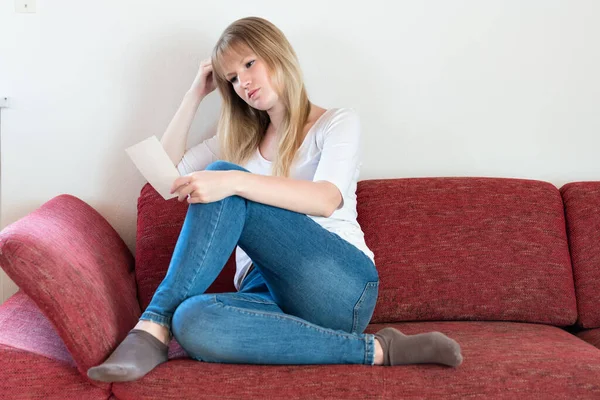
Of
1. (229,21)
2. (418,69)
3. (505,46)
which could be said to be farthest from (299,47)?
(505,46)

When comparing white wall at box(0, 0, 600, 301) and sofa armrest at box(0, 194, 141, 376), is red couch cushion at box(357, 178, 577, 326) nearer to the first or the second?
white wall at box(0, 0, 600, 301)

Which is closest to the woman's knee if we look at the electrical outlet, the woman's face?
the woman's face

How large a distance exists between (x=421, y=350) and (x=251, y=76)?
0.87 metres

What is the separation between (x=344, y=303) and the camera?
1772mm

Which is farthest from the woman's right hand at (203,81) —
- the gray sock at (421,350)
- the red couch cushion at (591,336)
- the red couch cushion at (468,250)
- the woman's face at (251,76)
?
the red couch cushion at (591,336)

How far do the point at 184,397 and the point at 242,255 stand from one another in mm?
574

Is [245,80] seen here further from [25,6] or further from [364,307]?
[25,6]

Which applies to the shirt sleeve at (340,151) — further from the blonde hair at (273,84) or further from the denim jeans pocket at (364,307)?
the denim jeans pocket at (364,307)

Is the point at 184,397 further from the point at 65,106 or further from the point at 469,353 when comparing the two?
the point at 65,106

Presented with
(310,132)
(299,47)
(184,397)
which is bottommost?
(184,397)

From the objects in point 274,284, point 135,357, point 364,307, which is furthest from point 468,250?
point 135,357

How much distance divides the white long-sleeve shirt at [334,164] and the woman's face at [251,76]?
16 cm

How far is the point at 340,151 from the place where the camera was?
1.92m

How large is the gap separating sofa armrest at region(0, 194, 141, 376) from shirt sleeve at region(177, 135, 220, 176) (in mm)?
415
